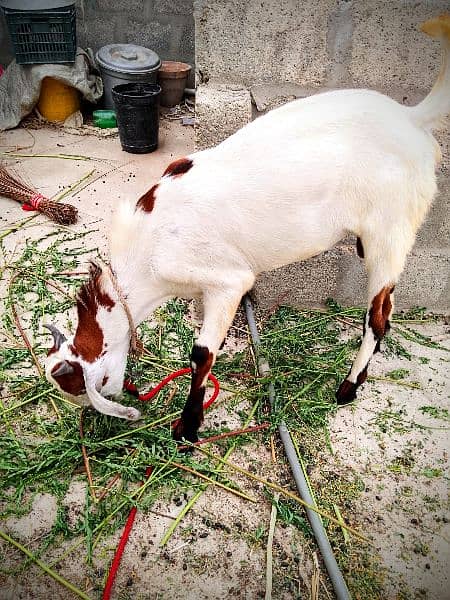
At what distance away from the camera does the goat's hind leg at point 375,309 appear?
112 inches

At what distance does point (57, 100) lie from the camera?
6.89m

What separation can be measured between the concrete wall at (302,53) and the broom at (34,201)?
189 cm

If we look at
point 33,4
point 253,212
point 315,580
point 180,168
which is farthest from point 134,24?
point 315,580

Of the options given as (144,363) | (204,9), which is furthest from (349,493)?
(204,9)

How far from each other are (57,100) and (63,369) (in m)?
5.45

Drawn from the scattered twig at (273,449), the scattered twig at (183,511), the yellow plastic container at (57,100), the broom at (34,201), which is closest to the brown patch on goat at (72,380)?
the scattered twig at (183,511)

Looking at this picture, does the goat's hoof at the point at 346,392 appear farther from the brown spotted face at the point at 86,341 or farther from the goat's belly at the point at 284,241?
the brown spotted face at the point at 86,341

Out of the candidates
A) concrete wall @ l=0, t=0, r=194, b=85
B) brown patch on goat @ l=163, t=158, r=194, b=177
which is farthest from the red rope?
concrete wall @ l=0, t=0, r=194, b=85

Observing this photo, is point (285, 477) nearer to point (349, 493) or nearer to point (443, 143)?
point (349, 493)

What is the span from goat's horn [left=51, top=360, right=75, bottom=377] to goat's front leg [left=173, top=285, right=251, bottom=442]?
625 mm

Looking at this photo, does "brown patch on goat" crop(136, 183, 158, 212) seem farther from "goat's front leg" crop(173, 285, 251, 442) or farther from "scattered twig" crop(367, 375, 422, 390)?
"scattered twig" crop(367, 375, 422, 390)

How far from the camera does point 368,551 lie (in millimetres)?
2561

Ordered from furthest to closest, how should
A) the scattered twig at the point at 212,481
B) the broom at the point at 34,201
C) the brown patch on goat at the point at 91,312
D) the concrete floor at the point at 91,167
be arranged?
the concrete floor at the point at 91,167 → the broom at the point at 34,201 → the scattered twig at the point at 212,481 → the brown patch on goat at the point at 91,312

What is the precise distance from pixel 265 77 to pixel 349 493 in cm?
260
